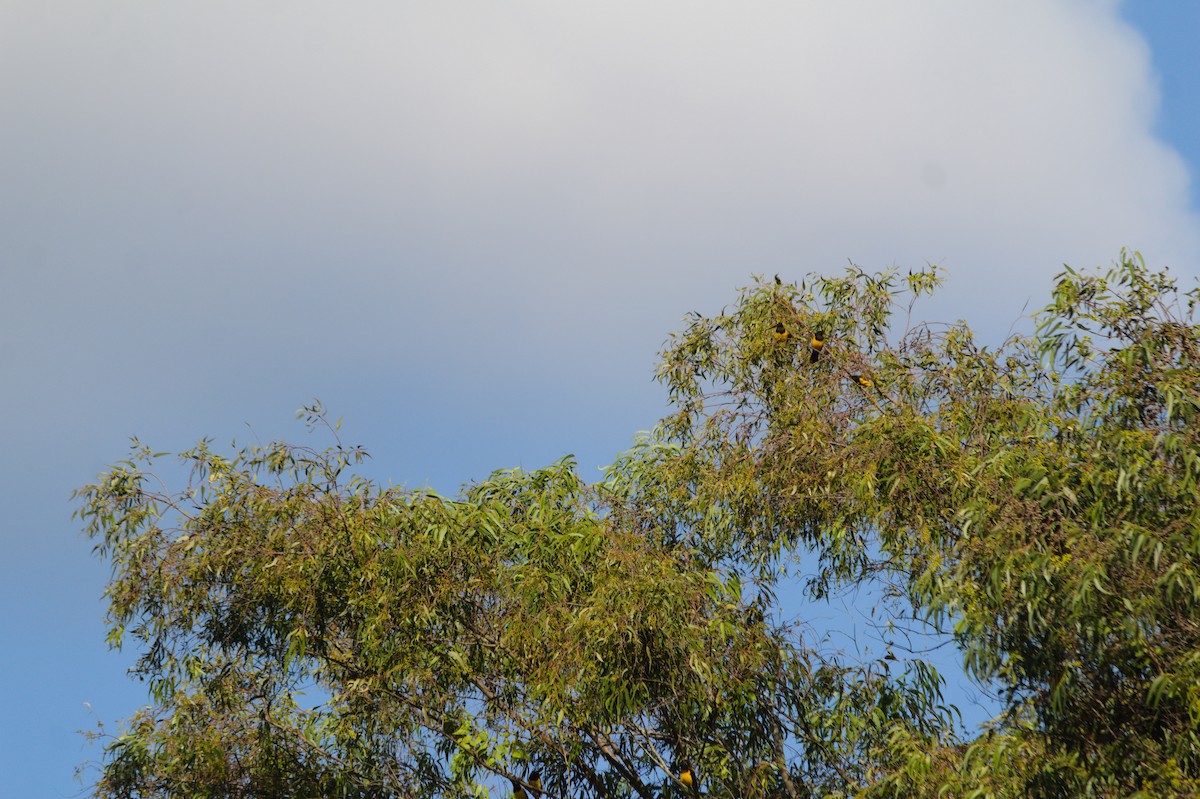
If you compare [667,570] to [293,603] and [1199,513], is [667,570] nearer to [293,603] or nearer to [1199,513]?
[293,603]

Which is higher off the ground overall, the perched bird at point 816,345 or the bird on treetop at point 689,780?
the perched bird at point 816,345

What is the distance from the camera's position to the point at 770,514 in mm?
9430

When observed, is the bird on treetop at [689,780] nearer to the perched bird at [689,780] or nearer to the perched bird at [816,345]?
the perched bird at [689,780]

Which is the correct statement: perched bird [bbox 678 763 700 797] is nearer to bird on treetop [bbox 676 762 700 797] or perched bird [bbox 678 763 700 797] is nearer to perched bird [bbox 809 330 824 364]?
bird on treetop [bbox 676 762 700 797]

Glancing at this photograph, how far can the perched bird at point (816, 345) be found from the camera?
9.95 meters

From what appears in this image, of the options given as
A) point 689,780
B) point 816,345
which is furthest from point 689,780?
point 816,345

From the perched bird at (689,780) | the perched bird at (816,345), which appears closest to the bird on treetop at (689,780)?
the perched bird at (689,780)

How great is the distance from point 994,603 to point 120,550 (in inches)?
209

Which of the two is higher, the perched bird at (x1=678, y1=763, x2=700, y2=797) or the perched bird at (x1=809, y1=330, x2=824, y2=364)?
the perched bird at (x1=809, y1=330, x2=824, y2=364)

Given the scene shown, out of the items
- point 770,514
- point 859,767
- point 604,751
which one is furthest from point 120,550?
point 859,767

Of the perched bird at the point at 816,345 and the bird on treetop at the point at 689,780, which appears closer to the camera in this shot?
the bird on treetop at the point at 689,780

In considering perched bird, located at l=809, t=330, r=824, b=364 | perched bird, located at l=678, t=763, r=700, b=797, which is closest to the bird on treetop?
perched bird, located at l=678, t=763, r=700, b=797

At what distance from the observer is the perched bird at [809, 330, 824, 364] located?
9.95m

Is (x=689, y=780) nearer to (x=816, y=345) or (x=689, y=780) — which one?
(x=689, y=780)
